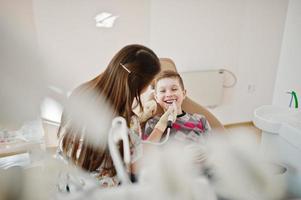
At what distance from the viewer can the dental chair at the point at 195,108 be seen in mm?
751

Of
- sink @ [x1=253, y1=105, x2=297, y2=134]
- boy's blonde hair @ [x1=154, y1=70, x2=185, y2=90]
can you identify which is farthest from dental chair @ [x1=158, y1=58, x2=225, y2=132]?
sink @ [x1=253, y1=105, x2=297, y2=134]

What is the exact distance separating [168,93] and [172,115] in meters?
0.07

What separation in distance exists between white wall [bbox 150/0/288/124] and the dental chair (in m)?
0.04

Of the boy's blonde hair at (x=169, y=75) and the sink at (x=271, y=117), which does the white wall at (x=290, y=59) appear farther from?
the boy's blonde hair at (x=169, y=75)

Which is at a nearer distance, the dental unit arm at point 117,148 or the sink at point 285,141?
the dental unit arm at point 117,148

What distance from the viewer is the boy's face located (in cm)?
73

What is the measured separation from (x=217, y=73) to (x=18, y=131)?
0.64 metres

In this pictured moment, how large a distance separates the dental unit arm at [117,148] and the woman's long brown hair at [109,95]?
14 millimetres

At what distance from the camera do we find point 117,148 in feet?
2.04

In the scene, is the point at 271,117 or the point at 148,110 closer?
the point at 148,110

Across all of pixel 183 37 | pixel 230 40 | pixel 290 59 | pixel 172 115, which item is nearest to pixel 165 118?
pixel 172 115

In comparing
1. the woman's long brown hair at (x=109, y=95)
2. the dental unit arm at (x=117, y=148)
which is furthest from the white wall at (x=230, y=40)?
the dental unit arm at (x=117, y=148)

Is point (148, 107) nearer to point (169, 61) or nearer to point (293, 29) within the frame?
point (169, 61)

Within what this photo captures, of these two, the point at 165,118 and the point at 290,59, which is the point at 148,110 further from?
the point at 290,59
